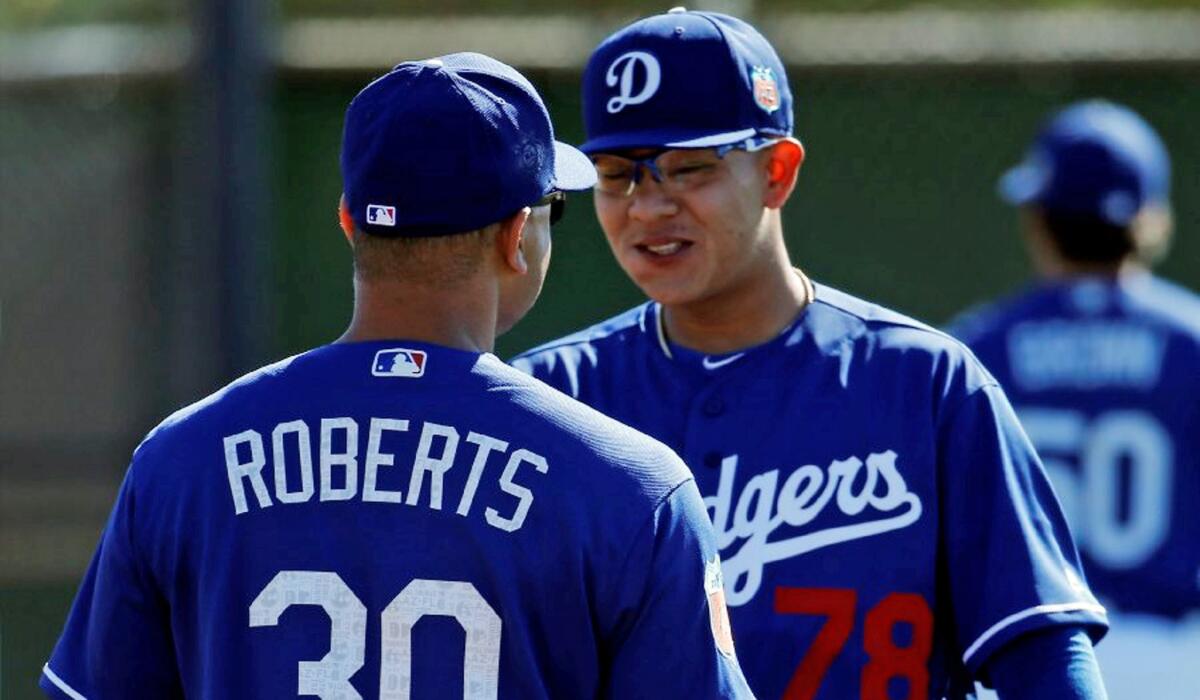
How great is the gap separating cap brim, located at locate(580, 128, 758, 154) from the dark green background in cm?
349

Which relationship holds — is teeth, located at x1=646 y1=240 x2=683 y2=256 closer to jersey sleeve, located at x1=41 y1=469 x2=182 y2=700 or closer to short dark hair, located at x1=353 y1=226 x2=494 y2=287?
short dark hair, located at x1=353 y1=226 x2=494 y2=287

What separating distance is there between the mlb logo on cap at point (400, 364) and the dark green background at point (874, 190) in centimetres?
442

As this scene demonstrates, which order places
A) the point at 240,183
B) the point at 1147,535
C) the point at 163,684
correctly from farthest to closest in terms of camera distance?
the point at 240,183, the point at 1147,535, the point at 163,684

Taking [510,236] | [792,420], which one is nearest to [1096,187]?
[792,420]

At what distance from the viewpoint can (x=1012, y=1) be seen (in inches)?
288

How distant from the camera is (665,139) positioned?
10.6ft

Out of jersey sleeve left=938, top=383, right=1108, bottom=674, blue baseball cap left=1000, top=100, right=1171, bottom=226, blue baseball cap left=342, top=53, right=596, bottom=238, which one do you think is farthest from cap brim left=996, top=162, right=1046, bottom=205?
blue baseball cap left=342, top=53, right=596, bottom=238

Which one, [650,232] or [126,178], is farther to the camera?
[126,178]

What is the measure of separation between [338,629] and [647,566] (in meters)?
0.36

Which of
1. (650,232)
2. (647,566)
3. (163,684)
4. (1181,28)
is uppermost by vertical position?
(1181,28)

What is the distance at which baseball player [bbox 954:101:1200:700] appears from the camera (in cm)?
543

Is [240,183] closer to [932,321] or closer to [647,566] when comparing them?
[932,321]

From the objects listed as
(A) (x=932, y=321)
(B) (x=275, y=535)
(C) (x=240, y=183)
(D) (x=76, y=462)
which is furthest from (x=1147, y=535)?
(B) (x=275, y=535)

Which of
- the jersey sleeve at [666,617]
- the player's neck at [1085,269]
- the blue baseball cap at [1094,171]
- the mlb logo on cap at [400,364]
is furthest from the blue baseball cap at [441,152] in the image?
the blue baseball cap at [1094,171]
